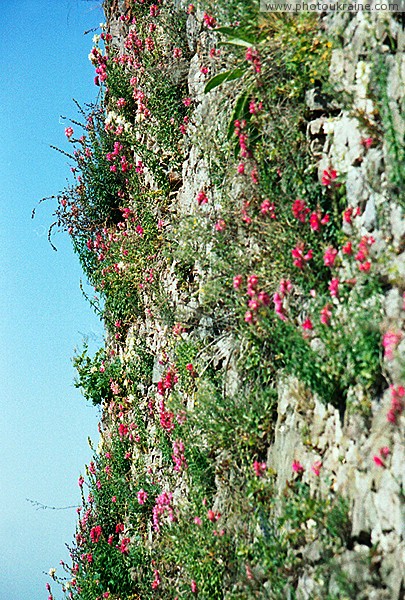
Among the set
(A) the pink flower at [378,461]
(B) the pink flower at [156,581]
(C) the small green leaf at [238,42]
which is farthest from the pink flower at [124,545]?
(C) the small green leaf at [238,42]

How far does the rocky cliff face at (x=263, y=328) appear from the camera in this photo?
370cm

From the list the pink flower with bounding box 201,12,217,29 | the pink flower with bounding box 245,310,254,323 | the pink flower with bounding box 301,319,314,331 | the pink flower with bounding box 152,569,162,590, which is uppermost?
the pink flower with bounding box 201,12,217,29

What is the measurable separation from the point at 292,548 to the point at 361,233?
1.67 metres

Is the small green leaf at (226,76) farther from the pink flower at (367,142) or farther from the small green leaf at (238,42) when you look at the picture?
the pink flower at (367,142)

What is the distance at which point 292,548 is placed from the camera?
13.5ft

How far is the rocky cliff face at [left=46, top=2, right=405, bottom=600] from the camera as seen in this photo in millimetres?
3695

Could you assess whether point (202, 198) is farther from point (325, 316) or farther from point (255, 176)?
point (325, 316)

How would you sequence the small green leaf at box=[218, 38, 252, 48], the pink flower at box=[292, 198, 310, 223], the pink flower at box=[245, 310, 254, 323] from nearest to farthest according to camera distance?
the pink flower at box=[292, 198, 310, 223]
the pink flower at box=[245, 310, 254, 323]
the small green leaf at box=[218, 38, 252, 48]

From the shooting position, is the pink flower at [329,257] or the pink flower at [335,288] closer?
the pink flower at [335,288]

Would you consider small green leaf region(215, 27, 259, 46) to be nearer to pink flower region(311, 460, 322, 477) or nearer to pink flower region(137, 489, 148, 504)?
pink flower region(311, 460, 322, 477)

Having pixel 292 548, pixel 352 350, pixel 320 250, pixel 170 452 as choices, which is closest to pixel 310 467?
pixel 292 548

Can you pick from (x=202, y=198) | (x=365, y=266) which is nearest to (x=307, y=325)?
(x=365, y=266)

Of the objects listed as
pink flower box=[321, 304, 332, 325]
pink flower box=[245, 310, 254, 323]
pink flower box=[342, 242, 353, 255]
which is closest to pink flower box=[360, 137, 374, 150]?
pink flower box=[342, 242, 353, 255]

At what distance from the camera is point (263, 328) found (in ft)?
15.1
